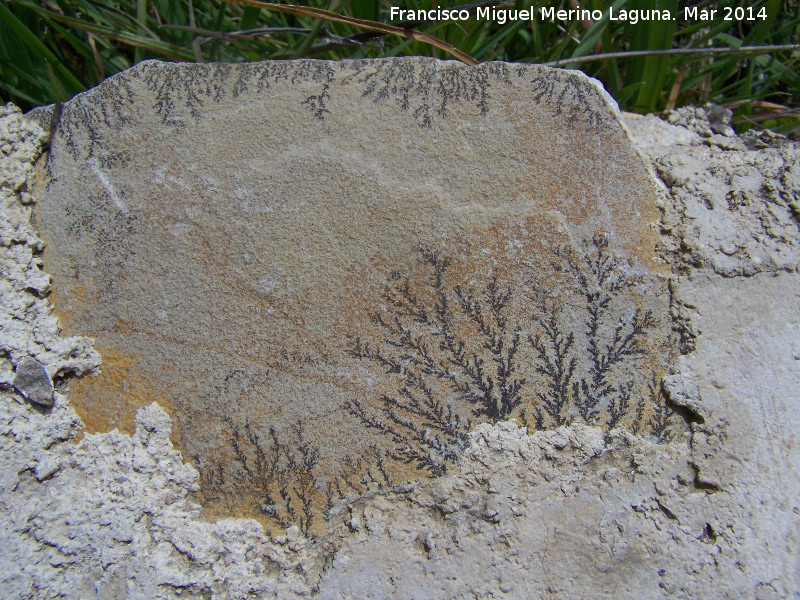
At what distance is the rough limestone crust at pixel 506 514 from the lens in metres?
0.87

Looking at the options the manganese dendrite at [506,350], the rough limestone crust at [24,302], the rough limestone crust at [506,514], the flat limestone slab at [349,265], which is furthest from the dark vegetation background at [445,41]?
the rough limestone crust at [506,514]

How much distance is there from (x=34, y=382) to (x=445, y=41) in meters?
Answer: 1.19

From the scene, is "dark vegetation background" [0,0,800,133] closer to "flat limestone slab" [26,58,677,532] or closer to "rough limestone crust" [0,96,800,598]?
"flat limestone slab" [26,58,677,532]

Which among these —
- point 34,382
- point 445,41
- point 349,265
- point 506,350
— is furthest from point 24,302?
point 445,41

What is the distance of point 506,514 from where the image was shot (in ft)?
2.93

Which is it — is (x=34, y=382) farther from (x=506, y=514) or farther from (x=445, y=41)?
(x=445, y=41)

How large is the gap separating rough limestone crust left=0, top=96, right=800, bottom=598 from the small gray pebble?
20 mm

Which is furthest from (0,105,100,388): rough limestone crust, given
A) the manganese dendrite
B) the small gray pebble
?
the manganese dendrite

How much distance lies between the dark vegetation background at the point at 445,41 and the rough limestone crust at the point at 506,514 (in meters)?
0.78

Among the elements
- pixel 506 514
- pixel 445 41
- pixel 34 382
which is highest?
pixel 445 41

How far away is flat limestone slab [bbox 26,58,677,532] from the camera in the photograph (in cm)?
94

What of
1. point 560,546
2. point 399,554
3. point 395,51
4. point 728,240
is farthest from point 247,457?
point 395,51

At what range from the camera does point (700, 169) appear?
110 centimetres

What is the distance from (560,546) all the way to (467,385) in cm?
27
